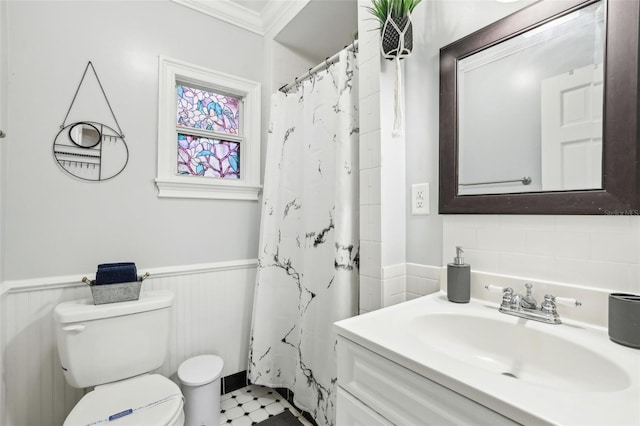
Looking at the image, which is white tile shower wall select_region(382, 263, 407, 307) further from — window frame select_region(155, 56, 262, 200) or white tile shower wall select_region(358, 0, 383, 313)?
window frame select_region(155, 56, 262, 200)

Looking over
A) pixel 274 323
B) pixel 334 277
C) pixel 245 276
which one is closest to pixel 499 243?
pixel 334 277

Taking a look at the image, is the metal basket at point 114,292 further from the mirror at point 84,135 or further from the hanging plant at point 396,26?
the hanging plant at point 396,26

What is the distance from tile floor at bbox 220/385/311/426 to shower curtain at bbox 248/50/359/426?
0.11 m

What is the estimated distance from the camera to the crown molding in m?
1.78

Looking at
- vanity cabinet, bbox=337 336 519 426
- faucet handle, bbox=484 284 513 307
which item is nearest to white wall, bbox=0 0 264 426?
vanity cabinet, bbox=337 336 519 426

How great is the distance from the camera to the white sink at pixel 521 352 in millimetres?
665

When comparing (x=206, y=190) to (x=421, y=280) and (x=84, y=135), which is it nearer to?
(x=84, y=135)

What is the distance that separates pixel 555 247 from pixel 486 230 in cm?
20

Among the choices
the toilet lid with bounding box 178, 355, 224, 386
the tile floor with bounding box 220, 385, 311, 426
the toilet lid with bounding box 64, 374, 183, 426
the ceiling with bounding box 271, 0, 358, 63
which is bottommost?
the tile floor with bounding box 220, 385, 311, 426

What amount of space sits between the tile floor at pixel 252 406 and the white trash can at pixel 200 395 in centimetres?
12

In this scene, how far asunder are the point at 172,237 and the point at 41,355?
77 centimetres

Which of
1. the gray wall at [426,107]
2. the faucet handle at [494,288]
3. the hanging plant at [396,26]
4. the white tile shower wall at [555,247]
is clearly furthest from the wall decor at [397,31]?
the faucet handle at [494,288]

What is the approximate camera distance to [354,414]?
0.81 meters

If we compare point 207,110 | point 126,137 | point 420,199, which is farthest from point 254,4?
point 420,199
